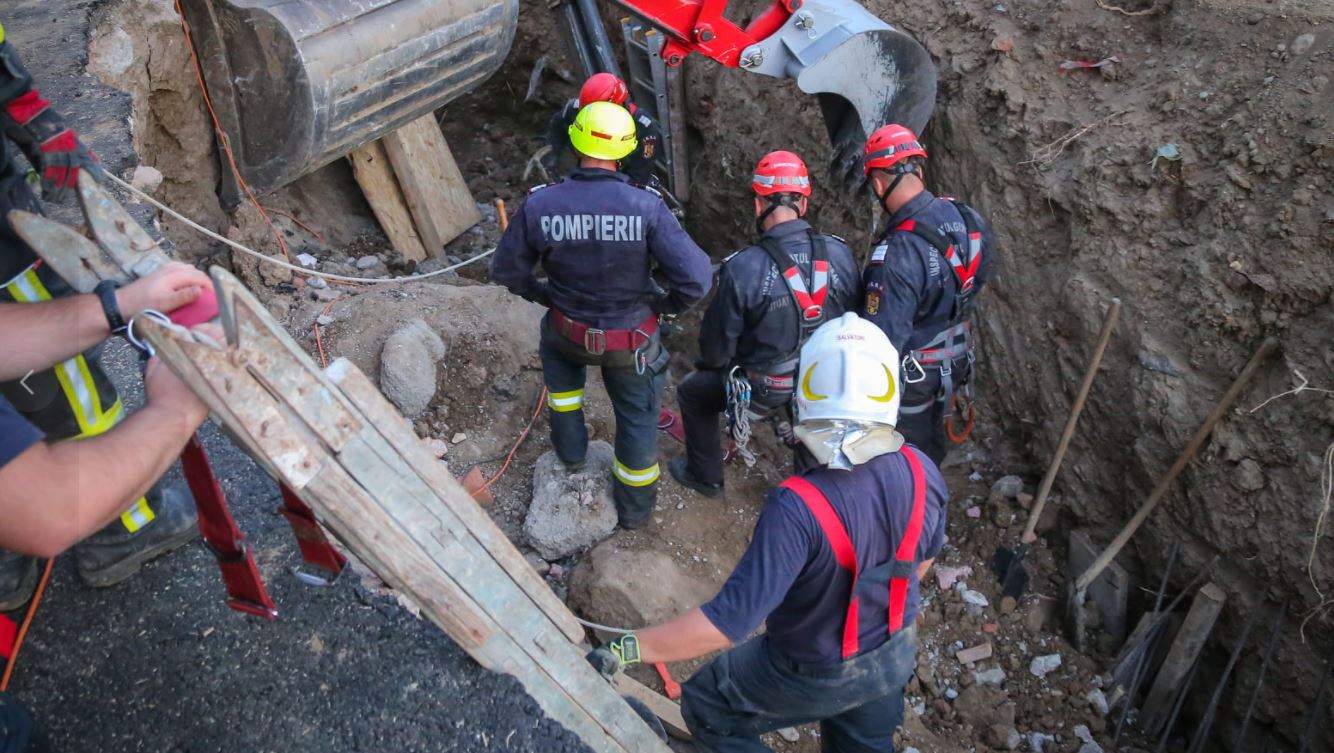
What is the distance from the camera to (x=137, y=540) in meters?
2.84

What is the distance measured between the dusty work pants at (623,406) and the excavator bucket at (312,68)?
1940 mm

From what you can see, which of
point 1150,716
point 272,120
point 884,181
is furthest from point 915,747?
point 272,120

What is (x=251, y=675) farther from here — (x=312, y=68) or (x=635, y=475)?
(x=312, y=68)

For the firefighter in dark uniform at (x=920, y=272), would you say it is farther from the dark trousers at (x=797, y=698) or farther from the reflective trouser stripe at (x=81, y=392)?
the reflective trouser stripe at (x=81, y=392)

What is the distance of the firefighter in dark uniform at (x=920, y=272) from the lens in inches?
170

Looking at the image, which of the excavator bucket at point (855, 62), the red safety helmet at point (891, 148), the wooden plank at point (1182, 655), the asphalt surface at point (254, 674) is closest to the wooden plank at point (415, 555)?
the asphalt surface at point (254, 674)

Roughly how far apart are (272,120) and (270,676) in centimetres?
378

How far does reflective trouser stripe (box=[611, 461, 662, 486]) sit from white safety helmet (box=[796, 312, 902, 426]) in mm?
2208

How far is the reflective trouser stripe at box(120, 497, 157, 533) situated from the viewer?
2795 millimetres

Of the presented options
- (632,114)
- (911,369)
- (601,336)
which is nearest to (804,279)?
(911,369)

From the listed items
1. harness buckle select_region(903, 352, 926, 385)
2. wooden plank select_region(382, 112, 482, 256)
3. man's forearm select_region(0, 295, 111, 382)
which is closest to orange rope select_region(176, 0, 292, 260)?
wooden plank select_region(382, 112, 482, 256)

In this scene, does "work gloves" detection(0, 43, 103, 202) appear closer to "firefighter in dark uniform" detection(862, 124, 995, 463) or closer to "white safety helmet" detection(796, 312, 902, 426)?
"white safety helmet" detection(796, 312, 902, 426)

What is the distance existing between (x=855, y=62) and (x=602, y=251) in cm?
207

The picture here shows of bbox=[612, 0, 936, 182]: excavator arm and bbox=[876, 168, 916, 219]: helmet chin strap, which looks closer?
bbox=[876, 168, 916, 219]: helmet chin strap
